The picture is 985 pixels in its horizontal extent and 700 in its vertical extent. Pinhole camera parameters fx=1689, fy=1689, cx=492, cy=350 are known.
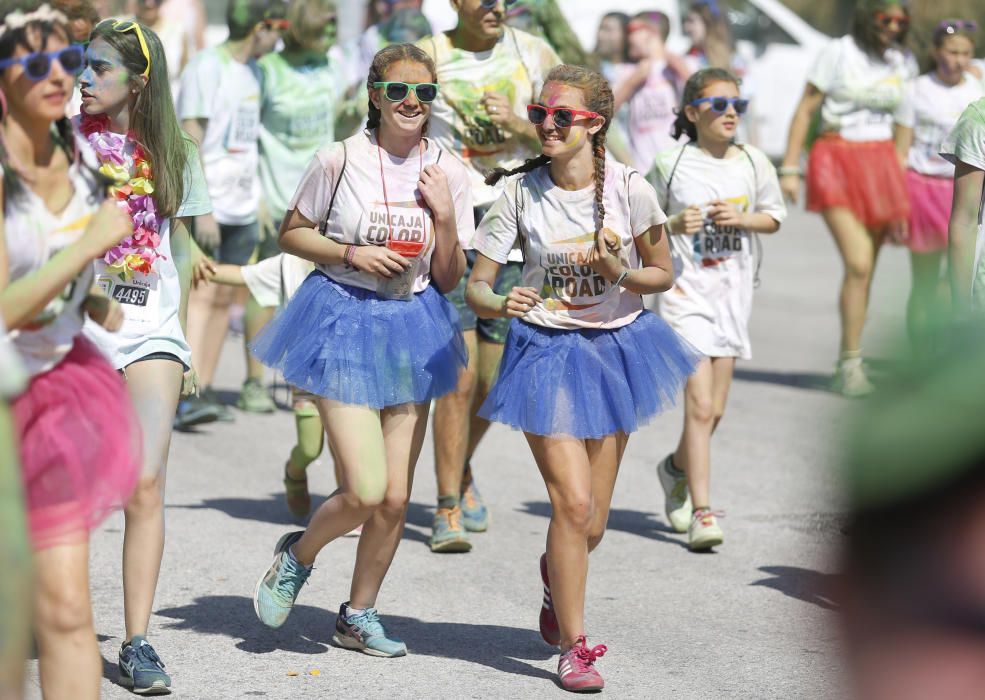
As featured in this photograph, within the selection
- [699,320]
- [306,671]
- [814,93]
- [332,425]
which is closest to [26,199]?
[332,425]

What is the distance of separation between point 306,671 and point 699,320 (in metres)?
2.78

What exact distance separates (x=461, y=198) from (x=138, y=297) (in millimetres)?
1215

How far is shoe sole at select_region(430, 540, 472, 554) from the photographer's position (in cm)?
714

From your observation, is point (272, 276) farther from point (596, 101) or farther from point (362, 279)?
point (596, 101)

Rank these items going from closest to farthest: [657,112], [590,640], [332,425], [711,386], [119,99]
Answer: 1. [119,99]
2. [332,425]
3. [590,640]
4. [711,386]
5. [657,112]

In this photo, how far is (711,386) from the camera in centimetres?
749

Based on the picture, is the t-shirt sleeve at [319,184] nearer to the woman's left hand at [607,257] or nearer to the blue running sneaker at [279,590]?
the woman's left hand at [607,257]

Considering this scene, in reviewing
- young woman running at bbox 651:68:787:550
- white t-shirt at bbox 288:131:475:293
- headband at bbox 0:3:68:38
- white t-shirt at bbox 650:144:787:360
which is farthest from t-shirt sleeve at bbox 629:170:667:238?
headband at bbox 0:3:68:38

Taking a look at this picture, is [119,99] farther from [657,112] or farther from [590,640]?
[657,112]

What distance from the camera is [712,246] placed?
25.0 feet

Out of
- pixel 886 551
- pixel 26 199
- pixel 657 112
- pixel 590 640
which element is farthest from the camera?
pixel 657 112

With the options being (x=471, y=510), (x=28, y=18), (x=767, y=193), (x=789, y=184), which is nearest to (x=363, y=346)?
(x=28, y=18)

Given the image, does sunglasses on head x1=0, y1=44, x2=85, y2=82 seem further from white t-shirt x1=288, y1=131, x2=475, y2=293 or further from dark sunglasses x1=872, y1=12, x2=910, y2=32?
dark sunglasses x1=872, y1=12, x2=910, y2=32

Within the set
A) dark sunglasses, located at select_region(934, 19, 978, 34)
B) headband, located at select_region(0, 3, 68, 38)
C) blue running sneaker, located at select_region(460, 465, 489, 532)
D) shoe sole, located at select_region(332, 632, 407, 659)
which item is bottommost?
blue running sneaker, located at select_region(460, 465, 489, 532)
